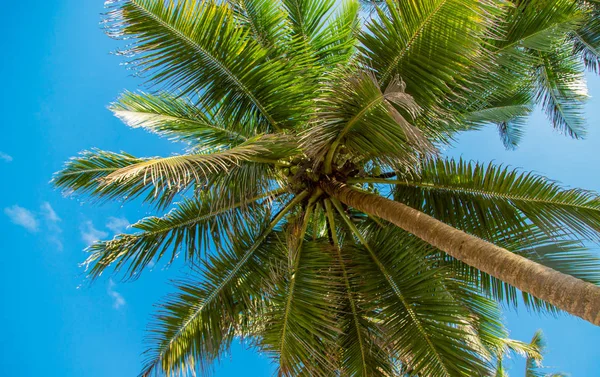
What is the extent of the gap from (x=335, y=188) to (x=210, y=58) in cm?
205

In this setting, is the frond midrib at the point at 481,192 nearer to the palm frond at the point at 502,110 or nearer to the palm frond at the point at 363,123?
the palm frond at the point at 363,123

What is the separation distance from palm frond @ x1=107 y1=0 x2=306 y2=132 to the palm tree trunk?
1.55m

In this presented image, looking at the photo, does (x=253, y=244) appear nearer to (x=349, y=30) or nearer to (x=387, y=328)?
(x=387, y=328)

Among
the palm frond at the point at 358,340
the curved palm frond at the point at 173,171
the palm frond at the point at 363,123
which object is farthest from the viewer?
the palm frond at the point at 358,340

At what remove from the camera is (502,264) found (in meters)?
3.25

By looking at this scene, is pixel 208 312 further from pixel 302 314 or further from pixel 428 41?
pixel 428 41

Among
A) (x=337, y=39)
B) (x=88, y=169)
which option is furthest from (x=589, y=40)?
(x=88, y=169)

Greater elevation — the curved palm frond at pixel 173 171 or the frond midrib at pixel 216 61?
the frond midrib at pixel 216 61

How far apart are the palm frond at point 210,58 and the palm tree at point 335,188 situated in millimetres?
16

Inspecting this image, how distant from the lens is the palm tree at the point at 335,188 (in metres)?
4.24

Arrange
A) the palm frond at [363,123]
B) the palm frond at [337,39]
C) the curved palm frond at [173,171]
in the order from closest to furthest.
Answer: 1. the curved palm frond at [173,171]
2. the palm frond at [363,123]
3. the palm frond at [337,39]

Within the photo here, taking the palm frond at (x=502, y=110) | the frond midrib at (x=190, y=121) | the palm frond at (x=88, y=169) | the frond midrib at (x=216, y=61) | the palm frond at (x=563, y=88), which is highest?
the palm frond at (x=563, y=88)

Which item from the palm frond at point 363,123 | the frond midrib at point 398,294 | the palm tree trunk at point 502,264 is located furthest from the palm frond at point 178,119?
the palm tree trunk at point 502,264

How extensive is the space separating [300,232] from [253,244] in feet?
2.28
